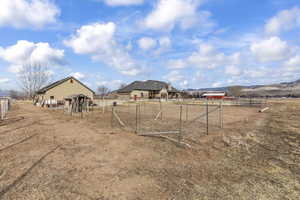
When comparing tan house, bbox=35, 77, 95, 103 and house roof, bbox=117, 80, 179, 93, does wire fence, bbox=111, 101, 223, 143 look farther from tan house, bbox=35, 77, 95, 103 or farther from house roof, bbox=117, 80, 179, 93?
house roof, bbox=117, 80, 179, 93

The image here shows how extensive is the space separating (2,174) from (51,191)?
6.10ft

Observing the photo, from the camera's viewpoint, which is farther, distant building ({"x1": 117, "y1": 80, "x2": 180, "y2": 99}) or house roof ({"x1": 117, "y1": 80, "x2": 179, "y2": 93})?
house roof ({"x1": 117, "y1": 80, "x2": 179, "y2": 93})

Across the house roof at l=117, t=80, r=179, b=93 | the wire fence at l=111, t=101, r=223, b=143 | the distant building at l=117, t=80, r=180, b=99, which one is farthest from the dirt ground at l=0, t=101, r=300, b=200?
the house roof at l=117, t=80, r=179, b=93

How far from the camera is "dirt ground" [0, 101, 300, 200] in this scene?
398 centimetres

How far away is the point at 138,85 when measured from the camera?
56.7 m

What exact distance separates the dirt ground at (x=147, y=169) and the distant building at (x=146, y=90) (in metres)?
46.5

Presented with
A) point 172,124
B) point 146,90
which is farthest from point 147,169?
point 146,90

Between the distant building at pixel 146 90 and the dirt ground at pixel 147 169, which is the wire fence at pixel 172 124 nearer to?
the dirt ground at pixel 147 169

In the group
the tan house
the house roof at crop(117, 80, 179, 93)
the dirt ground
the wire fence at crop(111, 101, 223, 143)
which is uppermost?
the house roof at crop(117, 80, 179, 93)

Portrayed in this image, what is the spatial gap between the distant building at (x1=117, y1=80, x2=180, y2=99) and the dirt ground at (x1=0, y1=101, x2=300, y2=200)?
46.5 m

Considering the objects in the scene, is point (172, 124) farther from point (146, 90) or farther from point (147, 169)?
point (146, 90)

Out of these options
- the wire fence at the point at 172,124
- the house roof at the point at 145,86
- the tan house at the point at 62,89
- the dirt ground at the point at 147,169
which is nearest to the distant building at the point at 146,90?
the house roof at the point at 145,86

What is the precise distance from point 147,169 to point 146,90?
5148 centimetres

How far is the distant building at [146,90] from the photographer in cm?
5503
